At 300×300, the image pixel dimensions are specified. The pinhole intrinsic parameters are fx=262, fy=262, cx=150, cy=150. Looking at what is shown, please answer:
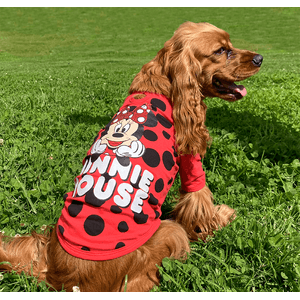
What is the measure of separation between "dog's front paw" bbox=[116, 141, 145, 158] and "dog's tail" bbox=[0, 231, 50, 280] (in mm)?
892

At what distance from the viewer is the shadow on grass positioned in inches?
137

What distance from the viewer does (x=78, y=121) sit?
472 centimetres

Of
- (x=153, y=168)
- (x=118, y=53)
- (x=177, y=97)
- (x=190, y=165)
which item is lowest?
(x=118, y=53)

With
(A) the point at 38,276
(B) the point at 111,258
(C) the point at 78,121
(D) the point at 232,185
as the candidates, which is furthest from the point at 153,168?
(C) the point at 78,121

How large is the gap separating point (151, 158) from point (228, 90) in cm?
134

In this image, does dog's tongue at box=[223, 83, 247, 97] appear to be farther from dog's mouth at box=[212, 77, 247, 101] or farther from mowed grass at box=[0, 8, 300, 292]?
mowed grass at box=[0, 8, 300, 292]

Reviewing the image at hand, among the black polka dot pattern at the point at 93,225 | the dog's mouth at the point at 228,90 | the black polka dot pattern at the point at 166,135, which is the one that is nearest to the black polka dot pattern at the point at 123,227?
the black polka dot pattern at the point at 93,225

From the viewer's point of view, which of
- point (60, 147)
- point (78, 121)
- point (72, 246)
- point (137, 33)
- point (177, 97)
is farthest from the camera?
point (137, 33)

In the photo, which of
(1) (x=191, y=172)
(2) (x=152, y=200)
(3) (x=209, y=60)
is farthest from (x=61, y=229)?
(3) (x=209, y=60)

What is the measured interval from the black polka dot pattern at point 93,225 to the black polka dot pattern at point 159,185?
0.47 meters

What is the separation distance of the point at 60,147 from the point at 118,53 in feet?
64.8

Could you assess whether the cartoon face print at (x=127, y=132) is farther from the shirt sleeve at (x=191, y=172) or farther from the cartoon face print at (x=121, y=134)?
the shirt sleeve at (x=191, y=172)

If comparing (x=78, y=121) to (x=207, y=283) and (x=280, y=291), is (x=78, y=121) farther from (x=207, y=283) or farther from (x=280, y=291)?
(x=280, y=291)

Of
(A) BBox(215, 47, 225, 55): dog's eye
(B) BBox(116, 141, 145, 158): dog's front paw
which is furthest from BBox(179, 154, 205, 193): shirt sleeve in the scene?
(A) BBox(215, 47, 225, 55): dog's eye
